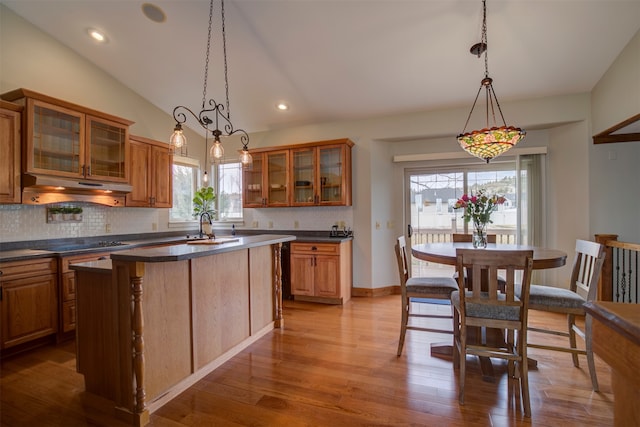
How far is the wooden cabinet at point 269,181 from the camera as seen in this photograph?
15.0ft

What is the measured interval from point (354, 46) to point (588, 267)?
9.56 feet

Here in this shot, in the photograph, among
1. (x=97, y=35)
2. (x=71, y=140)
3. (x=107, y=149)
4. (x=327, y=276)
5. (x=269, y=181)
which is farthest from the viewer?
(x=269, y=181)

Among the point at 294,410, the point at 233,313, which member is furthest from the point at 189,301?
the point at 294,410

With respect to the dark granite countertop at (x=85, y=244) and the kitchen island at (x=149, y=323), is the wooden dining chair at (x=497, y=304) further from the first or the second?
the dark granite countertop at (x=85, y=244)

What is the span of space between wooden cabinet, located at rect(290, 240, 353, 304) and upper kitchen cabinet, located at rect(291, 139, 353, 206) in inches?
27.3

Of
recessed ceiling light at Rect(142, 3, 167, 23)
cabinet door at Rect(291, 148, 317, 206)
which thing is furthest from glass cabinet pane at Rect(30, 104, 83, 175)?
cabinet door at Rect(291, 148, 317, 206)

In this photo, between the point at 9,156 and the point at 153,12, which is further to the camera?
the point at 153,12

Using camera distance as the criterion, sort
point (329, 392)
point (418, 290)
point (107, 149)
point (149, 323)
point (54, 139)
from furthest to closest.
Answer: point (107, 149) < point (54, 139) < point (418, 290) < point (329, 392) < point (149, 323)

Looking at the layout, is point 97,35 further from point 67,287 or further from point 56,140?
point 67,287

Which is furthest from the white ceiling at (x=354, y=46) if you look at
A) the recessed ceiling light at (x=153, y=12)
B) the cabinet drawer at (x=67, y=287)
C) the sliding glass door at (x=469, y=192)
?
the cabinet drawer at (x=67, y=287)

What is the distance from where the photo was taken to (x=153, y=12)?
2.96 m

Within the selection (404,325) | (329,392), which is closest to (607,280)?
(404,325)

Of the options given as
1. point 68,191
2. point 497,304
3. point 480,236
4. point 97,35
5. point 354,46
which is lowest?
point 497,304

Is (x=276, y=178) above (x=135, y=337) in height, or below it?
above
